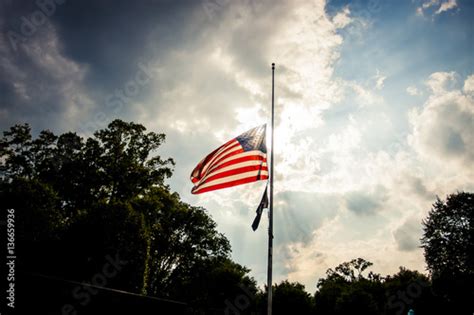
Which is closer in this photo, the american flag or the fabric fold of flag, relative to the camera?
the fabric fold of flag

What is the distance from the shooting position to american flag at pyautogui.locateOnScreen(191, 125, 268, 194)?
12.5 meters

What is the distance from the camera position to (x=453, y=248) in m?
38.3

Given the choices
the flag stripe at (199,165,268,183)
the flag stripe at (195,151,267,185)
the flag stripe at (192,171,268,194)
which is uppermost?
the flag stripe at (195,151,267,185)

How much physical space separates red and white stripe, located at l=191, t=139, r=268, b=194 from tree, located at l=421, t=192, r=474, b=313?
34.8 meters

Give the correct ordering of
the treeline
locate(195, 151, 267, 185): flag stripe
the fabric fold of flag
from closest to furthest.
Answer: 1. the fabric fold of flag
2. locate(195, 151, 267, 185): flag stripe
3. the treeline

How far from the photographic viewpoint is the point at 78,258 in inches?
846

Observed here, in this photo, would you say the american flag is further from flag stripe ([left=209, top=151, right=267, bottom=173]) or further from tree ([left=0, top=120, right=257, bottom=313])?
tree ([left=0, top=120, right=257, bottom=313])

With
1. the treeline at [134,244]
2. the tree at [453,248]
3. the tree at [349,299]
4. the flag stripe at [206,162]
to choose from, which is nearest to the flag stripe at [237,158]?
the flag stripe at [206,162]

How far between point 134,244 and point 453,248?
37835 millimetres

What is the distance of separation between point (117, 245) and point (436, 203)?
41.4 metres

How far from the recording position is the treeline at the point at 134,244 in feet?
67.6

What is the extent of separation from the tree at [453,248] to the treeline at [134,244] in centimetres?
11

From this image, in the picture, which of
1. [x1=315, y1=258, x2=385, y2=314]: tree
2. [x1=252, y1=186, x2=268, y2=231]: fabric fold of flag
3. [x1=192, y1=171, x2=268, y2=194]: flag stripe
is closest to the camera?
[x1=252, y1=186, x2=268, y2=231]: fabric fold of flag

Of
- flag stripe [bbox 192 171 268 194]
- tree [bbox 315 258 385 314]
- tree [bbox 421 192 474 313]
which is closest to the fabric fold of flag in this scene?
flag stripe [bbox 192 171 268 194]
